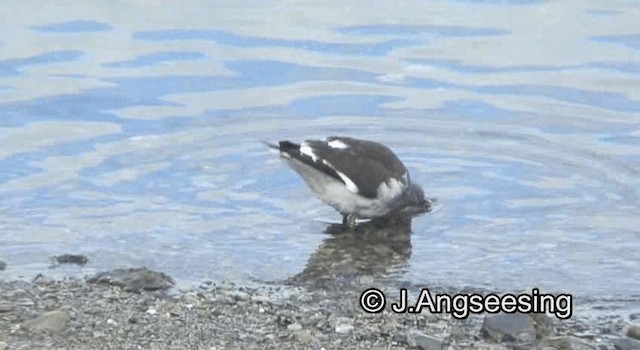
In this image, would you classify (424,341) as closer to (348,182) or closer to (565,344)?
(565,344)

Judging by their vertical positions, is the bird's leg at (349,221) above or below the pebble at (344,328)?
above

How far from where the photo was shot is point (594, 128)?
13.4 meters

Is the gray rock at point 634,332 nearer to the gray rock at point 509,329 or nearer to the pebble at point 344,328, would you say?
the gray rock at point 509,329

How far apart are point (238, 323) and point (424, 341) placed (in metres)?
1.04

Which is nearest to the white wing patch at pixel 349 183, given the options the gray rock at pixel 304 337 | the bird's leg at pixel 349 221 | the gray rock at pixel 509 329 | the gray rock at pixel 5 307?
the bird's leg at pixel 349 221

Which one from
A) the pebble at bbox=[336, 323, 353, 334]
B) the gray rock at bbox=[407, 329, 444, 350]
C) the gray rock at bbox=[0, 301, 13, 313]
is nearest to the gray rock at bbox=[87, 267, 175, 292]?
the gray rock at bbox=[0, 301, 13, 313]

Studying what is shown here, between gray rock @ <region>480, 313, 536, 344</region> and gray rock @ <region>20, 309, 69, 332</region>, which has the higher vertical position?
gray rock @ <region>20, 309, 69, 332</region>

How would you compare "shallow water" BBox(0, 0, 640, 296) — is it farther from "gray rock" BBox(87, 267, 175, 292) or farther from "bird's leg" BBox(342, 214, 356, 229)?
"gray rock" BBox(87, 267, 175, 292)

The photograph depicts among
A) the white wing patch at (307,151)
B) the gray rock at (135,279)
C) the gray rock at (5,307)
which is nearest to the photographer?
the gray rock at (5,307)

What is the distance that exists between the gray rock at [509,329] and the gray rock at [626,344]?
43 cm

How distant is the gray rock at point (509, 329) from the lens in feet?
28.1

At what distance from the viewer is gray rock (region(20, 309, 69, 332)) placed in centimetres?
836

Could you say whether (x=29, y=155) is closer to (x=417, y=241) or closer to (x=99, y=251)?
(x=99, y=251)

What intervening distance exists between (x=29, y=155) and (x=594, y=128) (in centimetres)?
451
